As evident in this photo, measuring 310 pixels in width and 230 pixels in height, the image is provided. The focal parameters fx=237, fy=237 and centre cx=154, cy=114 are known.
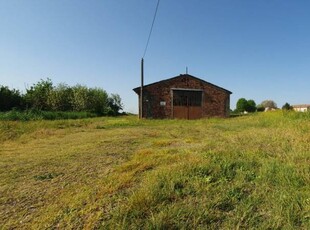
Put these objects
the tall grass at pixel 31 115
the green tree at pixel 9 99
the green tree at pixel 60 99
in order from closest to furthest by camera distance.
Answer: the tall grass at pixel 31 115 < the green tree at pixel 9 99 < the green tree at pixel 60 99

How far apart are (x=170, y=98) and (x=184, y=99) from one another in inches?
50.9

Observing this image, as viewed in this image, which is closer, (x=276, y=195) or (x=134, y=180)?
(x=276, y=195)

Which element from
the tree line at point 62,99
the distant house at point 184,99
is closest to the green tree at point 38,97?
the tree line at point 62,99

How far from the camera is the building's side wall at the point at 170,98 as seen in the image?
19844 mm

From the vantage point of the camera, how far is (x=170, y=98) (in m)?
20.1

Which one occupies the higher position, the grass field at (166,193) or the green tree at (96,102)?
the green tree at (96,102)

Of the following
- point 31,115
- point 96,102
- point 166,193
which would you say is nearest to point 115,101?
point 96,102

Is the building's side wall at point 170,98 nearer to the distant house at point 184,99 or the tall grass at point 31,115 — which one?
the distant house at point 184,99

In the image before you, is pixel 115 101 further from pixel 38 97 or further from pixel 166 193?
pixel 166 193

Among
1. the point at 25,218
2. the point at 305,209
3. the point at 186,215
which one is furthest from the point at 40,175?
the point at 305,209

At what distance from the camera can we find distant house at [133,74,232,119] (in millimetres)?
19891

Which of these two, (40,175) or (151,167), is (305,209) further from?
(40,175)

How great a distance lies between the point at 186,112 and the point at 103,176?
56.1 ft

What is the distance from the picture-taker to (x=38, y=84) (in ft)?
111
